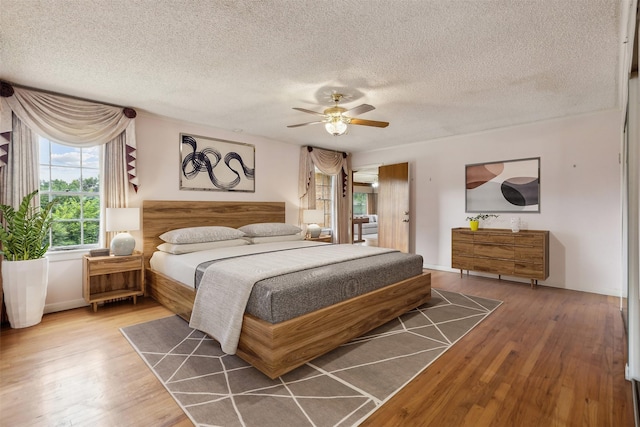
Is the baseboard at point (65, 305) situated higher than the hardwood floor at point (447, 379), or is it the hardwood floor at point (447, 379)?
the baseboard at point (65, 305)

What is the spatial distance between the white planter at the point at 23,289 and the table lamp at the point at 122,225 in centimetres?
65

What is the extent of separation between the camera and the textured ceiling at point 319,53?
1.93 metres

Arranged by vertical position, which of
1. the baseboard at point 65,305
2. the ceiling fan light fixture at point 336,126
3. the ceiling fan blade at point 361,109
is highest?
the ceiling fan blade at point 361,109

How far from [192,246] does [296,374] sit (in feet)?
7.40

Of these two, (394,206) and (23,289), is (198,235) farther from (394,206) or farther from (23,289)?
(394,206)

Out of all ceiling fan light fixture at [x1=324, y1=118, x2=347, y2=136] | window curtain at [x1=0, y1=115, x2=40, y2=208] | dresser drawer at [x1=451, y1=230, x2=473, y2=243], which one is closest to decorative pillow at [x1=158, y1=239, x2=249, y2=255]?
window curtain at [x1=0, y1=115, x2=40, y2=208]

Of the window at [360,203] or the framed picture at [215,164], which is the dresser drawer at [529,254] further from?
the window at [360,203]

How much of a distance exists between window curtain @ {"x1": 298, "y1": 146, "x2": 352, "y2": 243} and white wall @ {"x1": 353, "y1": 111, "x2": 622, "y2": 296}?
2252 mm

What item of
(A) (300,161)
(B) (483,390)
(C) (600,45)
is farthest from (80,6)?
(A) (300,161)

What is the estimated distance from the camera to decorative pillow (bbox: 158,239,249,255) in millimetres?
3623

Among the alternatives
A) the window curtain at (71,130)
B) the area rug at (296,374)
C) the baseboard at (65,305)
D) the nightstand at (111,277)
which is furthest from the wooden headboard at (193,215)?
the area rug at (296,374)

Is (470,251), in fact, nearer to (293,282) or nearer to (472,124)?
(472,124)

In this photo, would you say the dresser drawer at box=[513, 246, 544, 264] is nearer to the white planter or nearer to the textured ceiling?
the textured ceiling

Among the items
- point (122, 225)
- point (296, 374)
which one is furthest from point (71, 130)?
point (296, 374)
